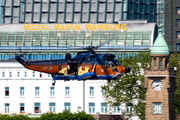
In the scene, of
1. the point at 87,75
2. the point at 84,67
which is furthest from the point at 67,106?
the point at 87,75

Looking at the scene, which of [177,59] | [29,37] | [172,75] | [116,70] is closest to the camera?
[116,70]

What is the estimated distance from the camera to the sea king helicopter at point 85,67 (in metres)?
75.8

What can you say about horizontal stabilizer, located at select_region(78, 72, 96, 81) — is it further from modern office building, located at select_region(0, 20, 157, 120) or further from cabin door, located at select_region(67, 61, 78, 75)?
modern office building, located at select_region(0, 20, 157, 120)

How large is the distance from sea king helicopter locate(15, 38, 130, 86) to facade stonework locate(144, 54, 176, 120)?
35483mm

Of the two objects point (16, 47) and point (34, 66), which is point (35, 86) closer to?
point (16, 47)

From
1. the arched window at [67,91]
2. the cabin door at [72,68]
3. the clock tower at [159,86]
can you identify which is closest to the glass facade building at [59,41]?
the arched window at [67,91]

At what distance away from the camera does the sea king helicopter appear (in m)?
75.8

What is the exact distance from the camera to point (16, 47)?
15988 cm

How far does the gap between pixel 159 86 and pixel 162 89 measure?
0.79 meters

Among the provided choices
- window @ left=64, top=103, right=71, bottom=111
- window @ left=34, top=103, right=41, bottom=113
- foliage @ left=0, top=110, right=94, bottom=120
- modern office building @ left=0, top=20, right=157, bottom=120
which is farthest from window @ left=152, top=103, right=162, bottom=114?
window @ left=34, top=103, right=41, bottom=113

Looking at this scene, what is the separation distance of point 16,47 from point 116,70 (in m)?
87.0

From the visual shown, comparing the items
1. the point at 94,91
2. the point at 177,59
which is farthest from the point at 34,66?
the point at 94,91

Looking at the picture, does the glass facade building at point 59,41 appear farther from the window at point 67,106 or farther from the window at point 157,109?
the window at point 157,109

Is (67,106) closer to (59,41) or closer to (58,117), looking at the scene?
(59,41)
